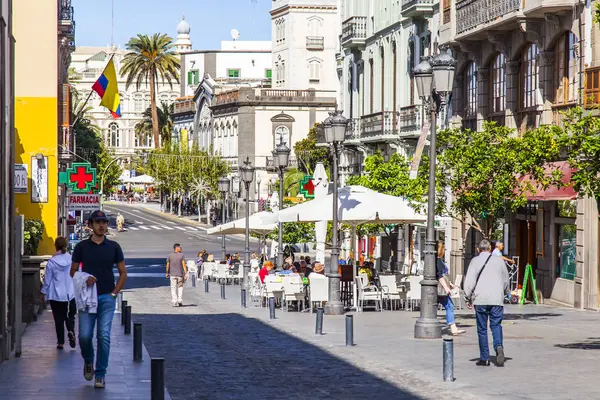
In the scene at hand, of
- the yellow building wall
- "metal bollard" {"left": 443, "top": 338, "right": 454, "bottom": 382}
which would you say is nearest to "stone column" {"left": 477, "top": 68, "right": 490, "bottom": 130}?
the yellow building wall

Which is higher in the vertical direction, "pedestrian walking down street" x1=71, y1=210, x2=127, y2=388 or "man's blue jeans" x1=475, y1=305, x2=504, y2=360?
"pedestrian walking down street" x1=71, y1=210, x2=127, y2=388

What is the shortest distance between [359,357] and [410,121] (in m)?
29.0

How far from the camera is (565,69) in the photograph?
→ 30969 millimetres

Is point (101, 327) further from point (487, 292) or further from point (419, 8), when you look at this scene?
point (419, 8)

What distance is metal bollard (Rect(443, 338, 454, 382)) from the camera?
48.8 ft

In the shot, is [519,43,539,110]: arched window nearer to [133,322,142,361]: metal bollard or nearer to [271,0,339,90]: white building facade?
[133,322,142,361]: metal bollard

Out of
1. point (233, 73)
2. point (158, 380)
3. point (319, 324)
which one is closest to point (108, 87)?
point (319, 324)

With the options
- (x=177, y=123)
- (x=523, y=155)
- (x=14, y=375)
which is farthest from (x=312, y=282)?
(x=177, y=123)

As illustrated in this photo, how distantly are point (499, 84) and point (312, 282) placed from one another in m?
11.2

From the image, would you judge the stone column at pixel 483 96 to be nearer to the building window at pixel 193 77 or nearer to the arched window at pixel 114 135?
the building window at pixel 193 77

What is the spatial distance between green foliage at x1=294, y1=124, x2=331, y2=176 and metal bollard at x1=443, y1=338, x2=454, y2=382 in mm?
73137

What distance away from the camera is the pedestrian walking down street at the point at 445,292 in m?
21.7

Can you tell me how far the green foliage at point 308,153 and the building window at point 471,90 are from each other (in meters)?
48.8

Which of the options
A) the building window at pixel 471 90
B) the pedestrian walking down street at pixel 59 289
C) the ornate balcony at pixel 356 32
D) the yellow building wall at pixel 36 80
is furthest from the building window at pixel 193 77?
the pedestrian walking down street at pixel 59 289
